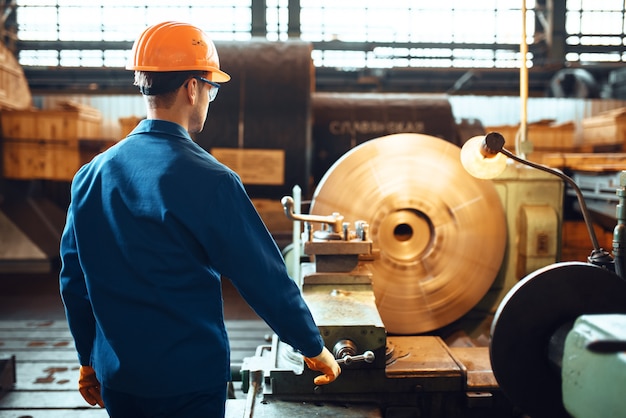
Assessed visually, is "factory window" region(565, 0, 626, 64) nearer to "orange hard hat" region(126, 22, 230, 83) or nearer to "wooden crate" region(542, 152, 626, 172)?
"wooden crate" region(542, 152, 626, 172)

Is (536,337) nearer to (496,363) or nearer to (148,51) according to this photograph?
(496,363)

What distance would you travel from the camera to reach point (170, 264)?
4.15 ft

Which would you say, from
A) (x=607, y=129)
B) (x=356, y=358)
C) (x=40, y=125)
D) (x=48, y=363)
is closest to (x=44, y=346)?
(x=48, y=363)

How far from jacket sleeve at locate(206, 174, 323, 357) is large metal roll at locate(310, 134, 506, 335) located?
1231 mm

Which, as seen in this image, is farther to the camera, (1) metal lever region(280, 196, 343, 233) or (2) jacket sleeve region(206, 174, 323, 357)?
(1) metal lever region(280, 196, 343, 233)

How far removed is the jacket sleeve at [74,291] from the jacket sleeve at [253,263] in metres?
0.40

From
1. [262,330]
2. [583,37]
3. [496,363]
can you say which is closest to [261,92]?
[262,330]

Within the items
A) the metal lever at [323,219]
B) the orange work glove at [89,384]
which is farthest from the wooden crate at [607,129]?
the orange work glove at [89,384]

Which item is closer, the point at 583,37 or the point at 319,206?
the point at 319,206

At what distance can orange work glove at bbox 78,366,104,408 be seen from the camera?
5.17 ft

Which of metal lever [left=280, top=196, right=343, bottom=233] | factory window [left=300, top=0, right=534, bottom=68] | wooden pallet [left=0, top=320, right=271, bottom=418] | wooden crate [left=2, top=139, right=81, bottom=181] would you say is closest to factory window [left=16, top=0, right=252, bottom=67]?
factory window [left=300, top=0, right=534, bottom=68]

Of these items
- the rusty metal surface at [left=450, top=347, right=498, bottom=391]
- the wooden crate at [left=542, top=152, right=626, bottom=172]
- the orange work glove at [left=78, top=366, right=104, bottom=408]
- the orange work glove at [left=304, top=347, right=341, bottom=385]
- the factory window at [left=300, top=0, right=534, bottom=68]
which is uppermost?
the factory window at [left=300, top=0, right=534, bottom=68]

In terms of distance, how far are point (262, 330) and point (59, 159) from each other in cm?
372

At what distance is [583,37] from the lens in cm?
1018
